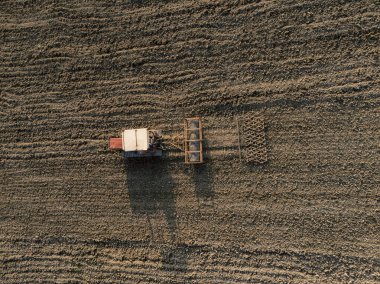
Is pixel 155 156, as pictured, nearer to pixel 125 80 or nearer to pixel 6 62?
pixel 125 80

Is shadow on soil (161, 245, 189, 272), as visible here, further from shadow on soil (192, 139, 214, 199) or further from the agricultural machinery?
the agricultural machinery

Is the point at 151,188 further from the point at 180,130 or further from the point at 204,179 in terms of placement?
the point at 180,130

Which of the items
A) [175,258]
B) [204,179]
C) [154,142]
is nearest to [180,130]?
[154,142]

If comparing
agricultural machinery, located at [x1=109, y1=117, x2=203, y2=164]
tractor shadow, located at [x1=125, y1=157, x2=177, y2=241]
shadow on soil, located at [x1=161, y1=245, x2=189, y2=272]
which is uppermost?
agricultural machinery, located at [x1=109, y1=117, x2=203, y2=164]

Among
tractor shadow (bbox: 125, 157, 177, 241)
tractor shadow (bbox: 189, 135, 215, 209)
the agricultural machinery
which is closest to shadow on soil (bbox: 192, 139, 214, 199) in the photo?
→ tractor shadow (bbox: 189, 135, 215, 209)

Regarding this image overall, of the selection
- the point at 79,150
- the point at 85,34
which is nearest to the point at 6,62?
the point at 85,34

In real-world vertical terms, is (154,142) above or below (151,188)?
above
